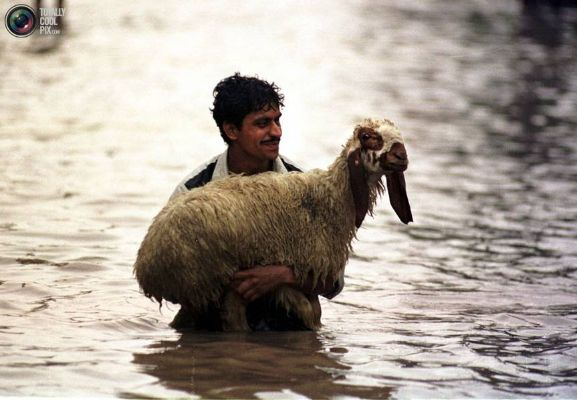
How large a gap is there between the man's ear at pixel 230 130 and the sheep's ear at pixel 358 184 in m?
0.75

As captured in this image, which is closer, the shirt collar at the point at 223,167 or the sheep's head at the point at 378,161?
the sheep's head at the point at 378,161

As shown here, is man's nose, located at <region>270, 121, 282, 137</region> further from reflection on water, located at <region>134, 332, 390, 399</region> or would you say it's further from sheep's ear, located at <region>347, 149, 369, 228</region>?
reflection on water, located at <region>134, 332, 390, 399</region>

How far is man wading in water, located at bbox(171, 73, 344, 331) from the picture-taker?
7297 mm

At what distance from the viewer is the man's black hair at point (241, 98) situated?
288 inches

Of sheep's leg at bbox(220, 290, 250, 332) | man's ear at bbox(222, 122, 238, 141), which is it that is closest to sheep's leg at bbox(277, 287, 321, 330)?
sheep's leg at bbox(220, 290, 250, 332)

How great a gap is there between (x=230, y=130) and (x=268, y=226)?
2.45 ft

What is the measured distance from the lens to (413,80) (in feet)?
74.6

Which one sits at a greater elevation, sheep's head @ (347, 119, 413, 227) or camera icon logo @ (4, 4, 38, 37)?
camera icon logo @ (4, 4, 38, 37)

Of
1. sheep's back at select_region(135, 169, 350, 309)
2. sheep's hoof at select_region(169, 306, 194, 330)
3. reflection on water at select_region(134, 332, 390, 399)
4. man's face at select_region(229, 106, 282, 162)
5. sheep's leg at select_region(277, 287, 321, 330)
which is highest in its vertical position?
man's face at select_region(229, 106, 282, 162)

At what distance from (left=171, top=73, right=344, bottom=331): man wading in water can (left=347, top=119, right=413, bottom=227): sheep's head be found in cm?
53

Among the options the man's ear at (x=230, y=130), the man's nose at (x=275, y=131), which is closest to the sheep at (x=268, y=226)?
the man's nose at (x=275, y=131)

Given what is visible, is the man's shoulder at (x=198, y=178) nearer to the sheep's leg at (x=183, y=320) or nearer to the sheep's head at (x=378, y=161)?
the sheep's leg at (x=183, y=320)

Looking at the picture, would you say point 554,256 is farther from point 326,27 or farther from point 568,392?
point 326,27

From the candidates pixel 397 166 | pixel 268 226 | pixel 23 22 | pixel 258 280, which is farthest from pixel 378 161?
pixel 23 22
